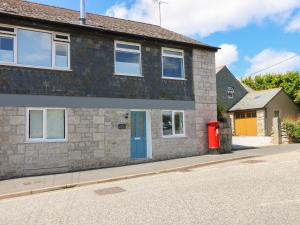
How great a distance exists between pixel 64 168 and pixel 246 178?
7100mm

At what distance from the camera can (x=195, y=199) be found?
760 centimetres

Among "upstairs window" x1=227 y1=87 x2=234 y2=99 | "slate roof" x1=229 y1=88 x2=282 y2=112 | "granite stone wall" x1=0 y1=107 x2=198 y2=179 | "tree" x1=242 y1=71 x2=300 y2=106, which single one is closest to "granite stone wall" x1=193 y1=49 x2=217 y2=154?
"granite stone wall" x1=0 y1=107 x2=198 y2=179

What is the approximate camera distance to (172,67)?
55.9 ft

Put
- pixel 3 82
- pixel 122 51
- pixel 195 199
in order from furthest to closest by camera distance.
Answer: pixel 122 51 < pixel 3 82 < pixel 195 199

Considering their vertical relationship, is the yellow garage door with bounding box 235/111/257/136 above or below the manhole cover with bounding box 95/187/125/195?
above

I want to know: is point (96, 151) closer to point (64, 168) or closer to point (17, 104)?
point (64, 168)

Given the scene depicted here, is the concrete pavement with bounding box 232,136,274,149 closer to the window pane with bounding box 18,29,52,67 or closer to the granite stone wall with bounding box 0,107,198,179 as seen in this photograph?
the granite stone wall with bounding box 0,107,198,179

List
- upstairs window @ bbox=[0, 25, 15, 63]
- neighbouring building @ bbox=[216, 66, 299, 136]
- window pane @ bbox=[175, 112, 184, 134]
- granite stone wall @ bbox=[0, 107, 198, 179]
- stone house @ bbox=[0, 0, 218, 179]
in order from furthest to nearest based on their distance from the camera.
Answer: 1. neighbouring building @ bbox=[216, 66, 299, 136]
2. window pane @ bbox=[175, 112, 184, 134]
3. stone house @ bbox=[0, 0, 218, 179]
4. upstairs window @ bbox=[0, 25, 15, 63]
5. granite stone wall @ bbox=[0, 107, 198, 179]

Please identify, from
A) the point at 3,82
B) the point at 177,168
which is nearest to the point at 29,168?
the point at 3,82

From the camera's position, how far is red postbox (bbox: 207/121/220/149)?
56.1ft

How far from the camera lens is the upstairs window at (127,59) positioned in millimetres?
15289

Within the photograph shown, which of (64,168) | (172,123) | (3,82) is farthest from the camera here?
(172,123)

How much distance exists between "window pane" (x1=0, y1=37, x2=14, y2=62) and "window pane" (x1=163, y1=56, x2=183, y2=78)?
7.09 meters

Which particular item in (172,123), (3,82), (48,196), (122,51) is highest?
(122,51)
